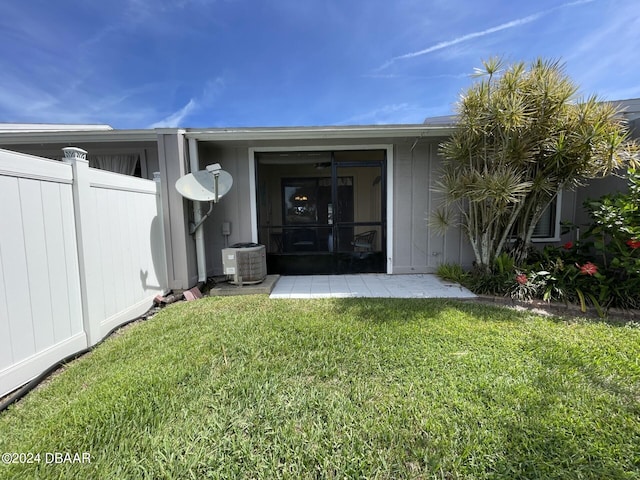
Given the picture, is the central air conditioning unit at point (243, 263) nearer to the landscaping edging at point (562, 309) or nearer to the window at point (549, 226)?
the landscaping edging at point (562, 309)

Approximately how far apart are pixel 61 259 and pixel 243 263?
2341mm

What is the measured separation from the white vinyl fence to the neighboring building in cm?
108

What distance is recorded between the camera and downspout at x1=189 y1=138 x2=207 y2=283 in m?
4.77

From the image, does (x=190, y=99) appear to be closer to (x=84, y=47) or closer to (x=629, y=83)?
(x=84, y=47)

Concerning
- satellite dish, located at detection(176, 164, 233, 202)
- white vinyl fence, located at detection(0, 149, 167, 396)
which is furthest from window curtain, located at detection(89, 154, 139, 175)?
white vinyl fence, located at detection(0, 149, 167, 396)

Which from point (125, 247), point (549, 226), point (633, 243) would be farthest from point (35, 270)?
point (549, 226)

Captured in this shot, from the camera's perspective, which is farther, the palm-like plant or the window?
the window

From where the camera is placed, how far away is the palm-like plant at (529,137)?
3.75 metres

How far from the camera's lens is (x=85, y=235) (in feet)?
9.50

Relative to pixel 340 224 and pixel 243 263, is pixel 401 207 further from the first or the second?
pixel 243 263

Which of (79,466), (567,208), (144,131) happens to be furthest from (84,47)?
(567,208)

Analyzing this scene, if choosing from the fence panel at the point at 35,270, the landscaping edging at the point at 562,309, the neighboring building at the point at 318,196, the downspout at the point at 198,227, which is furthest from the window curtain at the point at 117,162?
the landscaping edging at the point at 562,309

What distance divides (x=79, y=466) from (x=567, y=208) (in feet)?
24.6

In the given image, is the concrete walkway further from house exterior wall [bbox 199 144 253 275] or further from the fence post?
the fence post
